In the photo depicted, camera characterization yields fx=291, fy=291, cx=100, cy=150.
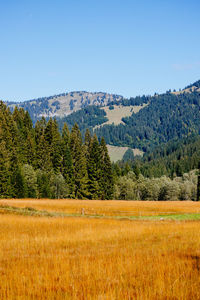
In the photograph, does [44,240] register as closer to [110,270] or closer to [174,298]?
[110,270]

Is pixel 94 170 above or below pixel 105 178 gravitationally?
above

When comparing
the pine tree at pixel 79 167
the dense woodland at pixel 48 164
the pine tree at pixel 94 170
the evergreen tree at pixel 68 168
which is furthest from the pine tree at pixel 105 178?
the evergreen tree at pixel 68 168

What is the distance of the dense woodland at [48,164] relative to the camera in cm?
5994

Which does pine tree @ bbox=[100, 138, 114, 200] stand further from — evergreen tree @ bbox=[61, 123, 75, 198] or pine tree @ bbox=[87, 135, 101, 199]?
evergreen tree @ bbox=[61, 123, 75, 198]

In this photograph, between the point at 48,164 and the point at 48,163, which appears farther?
the point at 48,163

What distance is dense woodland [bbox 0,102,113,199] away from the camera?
197ft

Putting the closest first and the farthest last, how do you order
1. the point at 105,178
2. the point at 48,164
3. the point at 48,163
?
the point at 48,164
the point at 48,163
the point at 105,178

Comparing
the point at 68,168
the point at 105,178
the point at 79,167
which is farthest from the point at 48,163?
the point at 105,178

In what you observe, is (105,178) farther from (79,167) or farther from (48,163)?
(48,163)

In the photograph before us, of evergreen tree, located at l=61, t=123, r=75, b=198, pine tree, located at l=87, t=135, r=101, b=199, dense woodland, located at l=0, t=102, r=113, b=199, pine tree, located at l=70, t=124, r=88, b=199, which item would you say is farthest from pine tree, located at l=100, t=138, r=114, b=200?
evergreen tree, located at l=61, t=123, r=75, b=198

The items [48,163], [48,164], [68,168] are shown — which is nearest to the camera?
[68,168]

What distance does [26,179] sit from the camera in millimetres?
62125

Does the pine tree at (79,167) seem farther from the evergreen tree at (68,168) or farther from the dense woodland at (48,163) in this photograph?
the evergreen tree at (68,168)

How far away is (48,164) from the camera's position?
235ft
